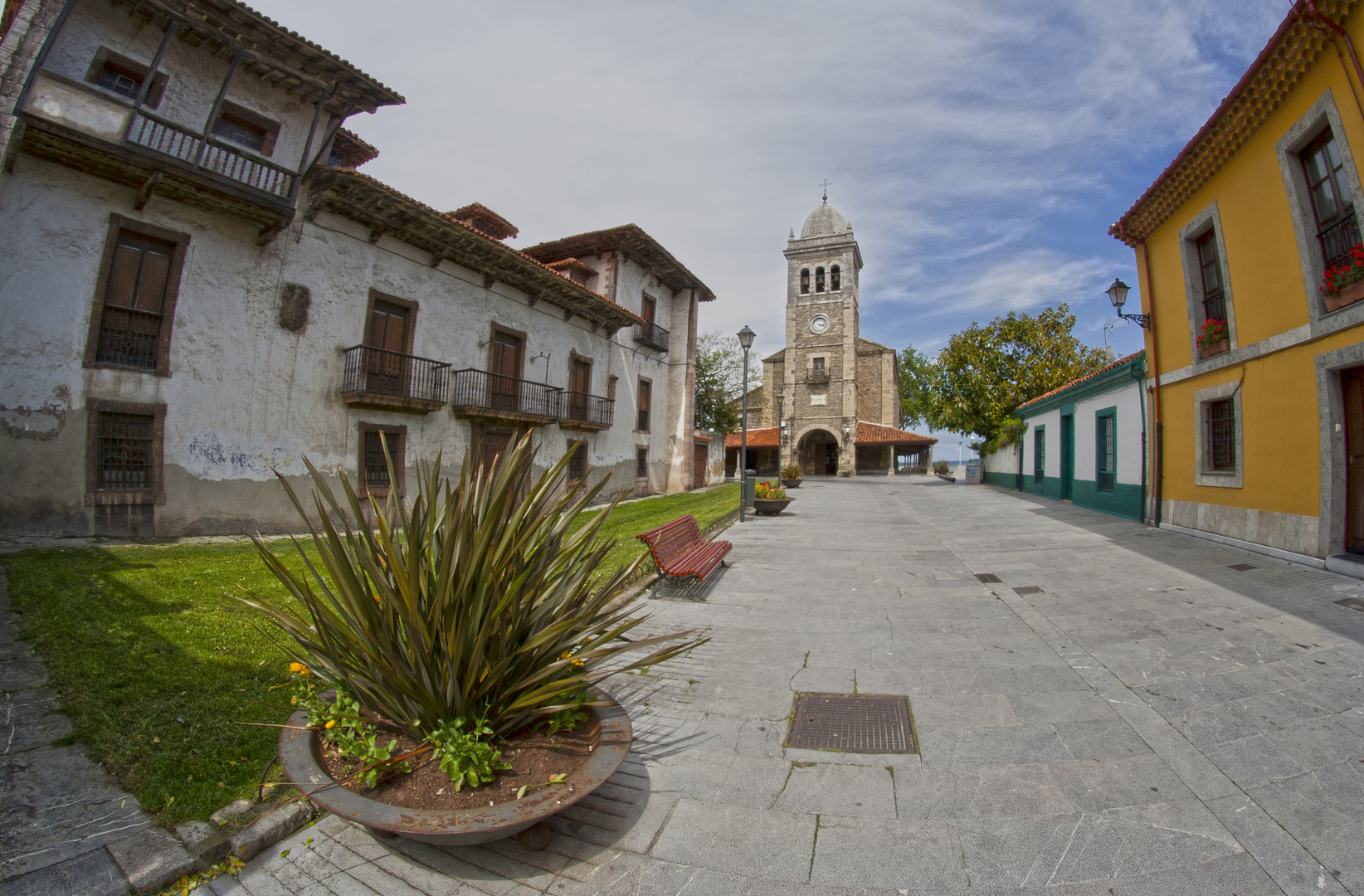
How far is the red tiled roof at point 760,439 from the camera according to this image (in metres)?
40.8

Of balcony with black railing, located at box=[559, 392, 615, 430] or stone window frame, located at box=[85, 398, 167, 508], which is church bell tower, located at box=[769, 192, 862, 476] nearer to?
balcony with black railing, located at box=[559, 392, 615, 430]

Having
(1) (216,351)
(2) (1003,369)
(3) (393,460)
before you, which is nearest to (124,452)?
(1) (216,351)

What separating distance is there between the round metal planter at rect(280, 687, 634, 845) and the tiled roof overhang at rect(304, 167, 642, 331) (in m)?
11.7

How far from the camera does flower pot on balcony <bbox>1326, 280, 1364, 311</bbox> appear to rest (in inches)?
234

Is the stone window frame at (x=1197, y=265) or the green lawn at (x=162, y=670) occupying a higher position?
the stone window frame at (x=1197, y=265)

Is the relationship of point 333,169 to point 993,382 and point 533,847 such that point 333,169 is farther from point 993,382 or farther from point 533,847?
point 993,382

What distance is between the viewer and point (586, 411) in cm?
1884

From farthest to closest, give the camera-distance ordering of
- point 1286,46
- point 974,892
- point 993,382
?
1. point 993,382
2. point 1286,46
3. point 974,892

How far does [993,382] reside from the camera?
22.5 m

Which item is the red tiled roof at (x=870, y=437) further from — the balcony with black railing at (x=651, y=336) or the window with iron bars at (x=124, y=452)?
the window with iron bars at (x=124, y=452)

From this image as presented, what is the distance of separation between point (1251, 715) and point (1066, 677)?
88 cm

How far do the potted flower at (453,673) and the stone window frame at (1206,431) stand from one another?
9601 millimetres

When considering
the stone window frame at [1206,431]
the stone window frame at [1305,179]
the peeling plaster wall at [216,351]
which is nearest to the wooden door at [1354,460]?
the stone window frame at [1305,179]

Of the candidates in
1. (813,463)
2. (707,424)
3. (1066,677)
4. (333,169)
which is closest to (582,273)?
(333,169)
